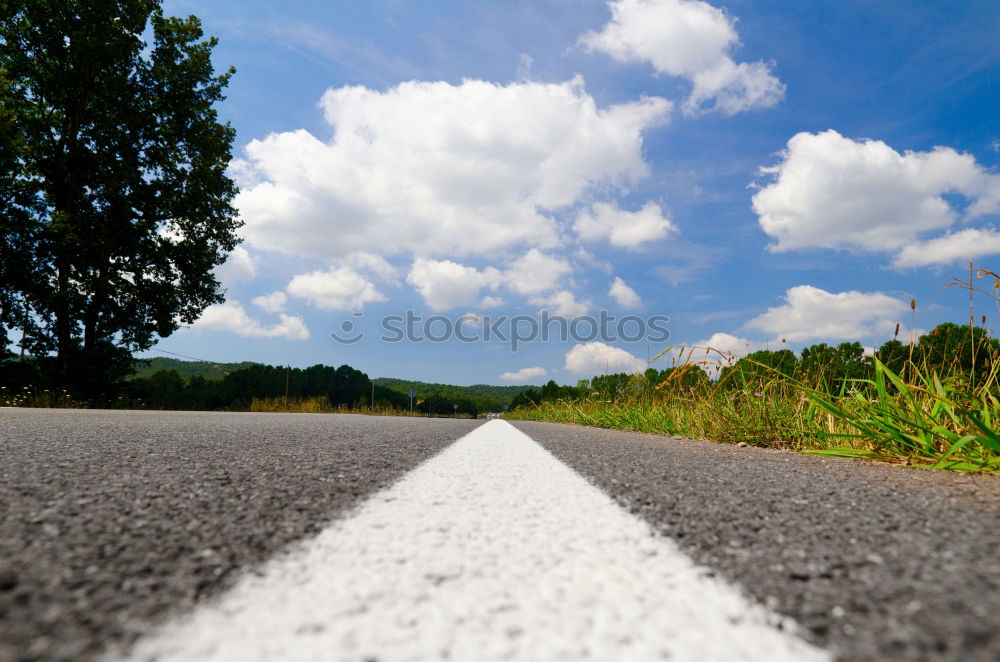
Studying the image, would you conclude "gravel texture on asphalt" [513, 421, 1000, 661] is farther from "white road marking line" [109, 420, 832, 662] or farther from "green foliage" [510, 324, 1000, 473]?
"green foliage" [510, 324, 1000, 473]

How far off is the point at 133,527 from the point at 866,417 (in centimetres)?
362

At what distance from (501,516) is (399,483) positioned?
0.59 m

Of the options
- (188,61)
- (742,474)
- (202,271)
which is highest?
(188,61)

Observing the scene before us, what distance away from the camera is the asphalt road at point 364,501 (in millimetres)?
657

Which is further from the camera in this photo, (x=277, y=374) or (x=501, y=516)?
(x=277, y=374)

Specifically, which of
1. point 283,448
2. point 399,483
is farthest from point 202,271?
point 399,483

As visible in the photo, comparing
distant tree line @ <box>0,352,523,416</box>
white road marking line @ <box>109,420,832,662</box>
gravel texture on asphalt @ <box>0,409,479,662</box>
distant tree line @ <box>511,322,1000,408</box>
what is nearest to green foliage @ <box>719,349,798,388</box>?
distant tree line @ <box>511,322,1000,408</box>

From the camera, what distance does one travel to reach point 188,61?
688 inches

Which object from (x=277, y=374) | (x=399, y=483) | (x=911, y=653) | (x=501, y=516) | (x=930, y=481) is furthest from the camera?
(x=277, y=374)

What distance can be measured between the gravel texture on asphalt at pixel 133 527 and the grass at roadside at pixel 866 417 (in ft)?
8.51

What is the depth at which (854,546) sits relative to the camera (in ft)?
3.49

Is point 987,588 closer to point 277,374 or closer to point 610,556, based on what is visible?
point 610,556

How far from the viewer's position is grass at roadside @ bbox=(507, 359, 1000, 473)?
8.59 feet

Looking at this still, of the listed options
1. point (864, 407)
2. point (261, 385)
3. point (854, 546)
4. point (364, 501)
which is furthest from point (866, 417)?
point (261, 385)
